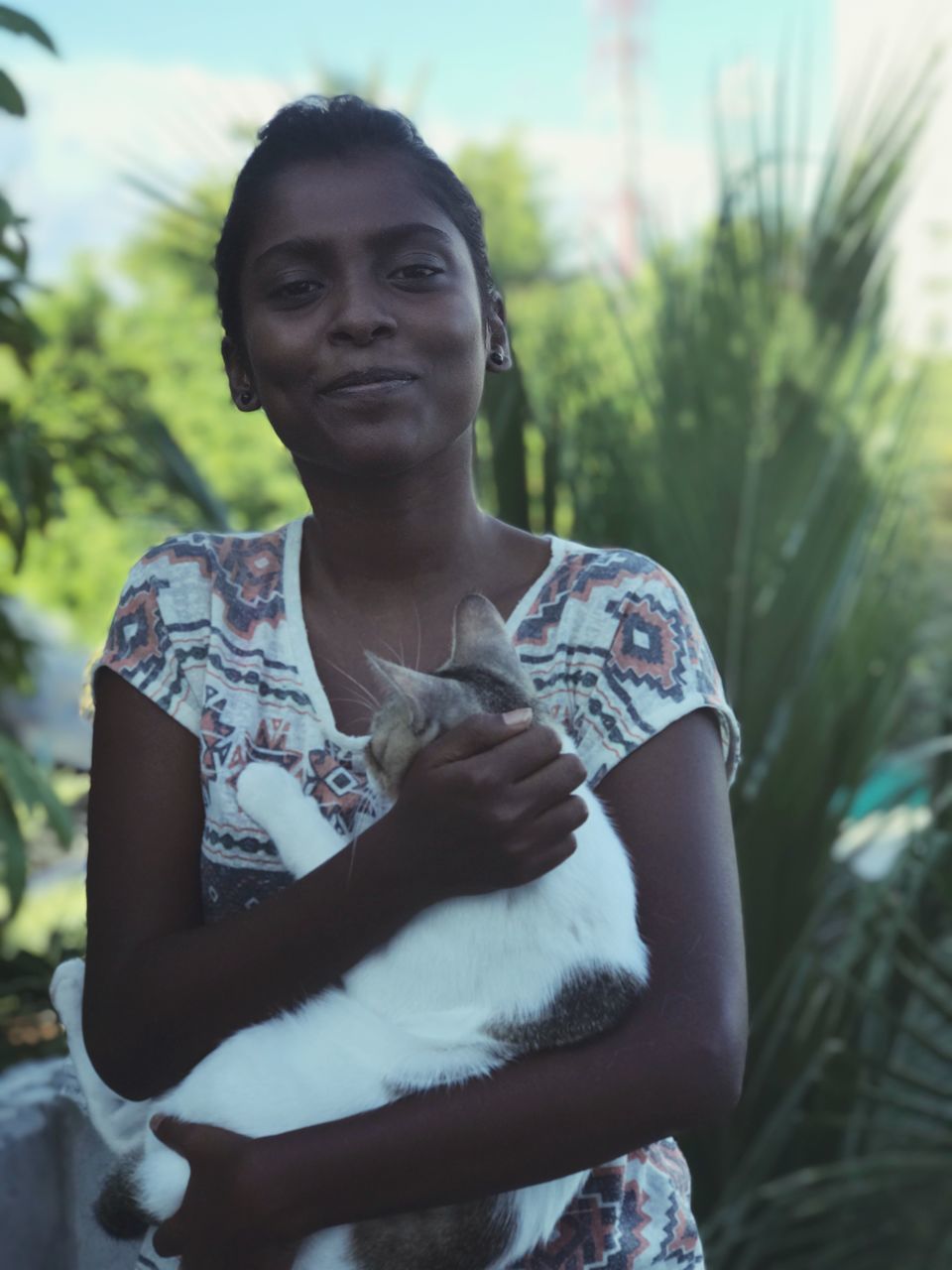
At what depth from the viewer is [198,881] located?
5.32ft

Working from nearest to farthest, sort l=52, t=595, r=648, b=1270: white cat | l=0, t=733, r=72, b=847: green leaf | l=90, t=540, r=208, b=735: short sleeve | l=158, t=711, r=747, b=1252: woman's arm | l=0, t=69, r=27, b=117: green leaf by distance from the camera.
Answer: l=158, t=711, r=747, b=1252: woman's arm → l=52, t=595, r=648, b=1270: white cat → l=90, t=540, r=208, b=735: short sleeve → l=0, t=69, r=27, b=117: green leaf → l=0, t=733, r=72, b=847: green leaf

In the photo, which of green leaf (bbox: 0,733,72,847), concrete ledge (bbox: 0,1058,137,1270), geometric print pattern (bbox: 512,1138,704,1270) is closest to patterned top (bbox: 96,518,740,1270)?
geometric print pattern (bbox: 512,1138,704,1270)

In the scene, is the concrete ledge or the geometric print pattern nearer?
the geometric print pattern

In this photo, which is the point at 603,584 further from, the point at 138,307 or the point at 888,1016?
the point at 138,307

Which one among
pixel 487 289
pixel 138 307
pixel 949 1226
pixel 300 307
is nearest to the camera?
pixel 300 307

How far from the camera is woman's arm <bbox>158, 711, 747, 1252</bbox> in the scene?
131 centimetres

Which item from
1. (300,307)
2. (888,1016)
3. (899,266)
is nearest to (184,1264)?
(300,307)

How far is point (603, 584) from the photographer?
5.29 feet

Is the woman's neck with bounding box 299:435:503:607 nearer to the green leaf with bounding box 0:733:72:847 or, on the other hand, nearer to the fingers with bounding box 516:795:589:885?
the fingers with bounding box 516:795:589:885

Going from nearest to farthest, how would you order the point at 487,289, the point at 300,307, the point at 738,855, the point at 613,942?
the point at 613,942 → the point at 300,307 → the point at 487,289 → the point at 738,855

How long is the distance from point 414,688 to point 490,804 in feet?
0.70

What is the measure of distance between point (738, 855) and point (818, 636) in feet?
1.47

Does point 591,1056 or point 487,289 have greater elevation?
point 487,289

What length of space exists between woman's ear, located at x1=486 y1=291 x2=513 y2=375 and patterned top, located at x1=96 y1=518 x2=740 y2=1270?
26 centimetres
